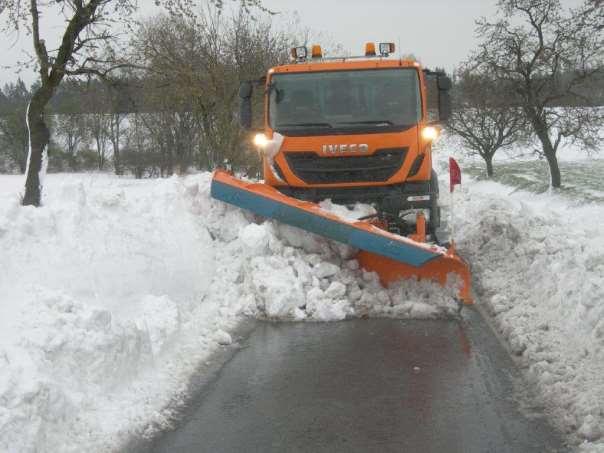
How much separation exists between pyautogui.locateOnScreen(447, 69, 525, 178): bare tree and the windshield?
38.8 feet

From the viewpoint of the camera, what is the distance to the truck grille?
8.24 metres

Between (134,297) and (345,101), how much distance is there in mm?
3710

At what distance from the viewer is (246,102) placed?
900 centimetres

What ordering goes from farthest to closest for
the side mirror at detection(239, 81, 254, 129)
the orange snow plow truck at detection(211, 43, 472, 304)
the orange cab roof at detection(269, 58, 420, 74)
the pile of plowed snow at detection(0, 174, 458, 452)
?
the side mirror at detection(239, 81, 254, 129) → the orange cab roof at detection(269, 58, 420, 74) → the orange snow plow truck at detection(211, 43, 472, 304) → the pile of plowed snow at detection(0, 174, 458, 452)

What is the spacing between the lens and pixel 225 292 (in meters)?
7.47

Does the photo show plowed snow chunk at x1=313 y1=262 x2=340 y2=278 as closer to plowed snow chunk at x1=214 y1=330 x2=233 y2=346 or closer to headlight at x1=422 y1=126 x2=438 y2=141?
plowed snow chunk at x1=214 y1=330 x2=233 y2=346

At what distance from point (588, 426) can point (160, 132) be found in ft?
96.3

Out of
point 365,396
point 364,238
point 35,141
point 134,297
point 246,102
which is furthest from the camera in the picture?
point 35,141

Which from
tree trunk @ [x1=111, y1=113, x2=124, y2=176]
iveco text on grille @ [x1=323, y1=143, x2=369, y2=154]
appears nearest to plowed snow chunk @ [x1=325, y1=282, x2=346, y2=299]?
iveco text on grille @ [x1=323, y1=143, x2=369, y2=154]

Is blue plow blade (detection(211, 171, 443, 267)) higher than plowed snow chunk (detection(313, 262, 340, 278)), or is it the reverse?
blue plow blade (detection(211, 171, 443, 267))

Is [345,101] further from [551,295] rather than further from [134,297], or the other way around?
[134,297]

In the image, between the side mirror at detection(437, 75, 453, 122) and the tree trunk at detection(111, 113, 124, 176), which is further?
the tree trunk at detection(111, 113, 124, 176)

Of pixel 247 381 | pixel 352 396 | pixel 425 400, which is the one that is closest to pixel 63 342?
pixel 247 381

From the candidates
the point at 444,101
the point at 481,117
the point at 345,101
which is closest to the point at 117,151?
the point at 481,117
